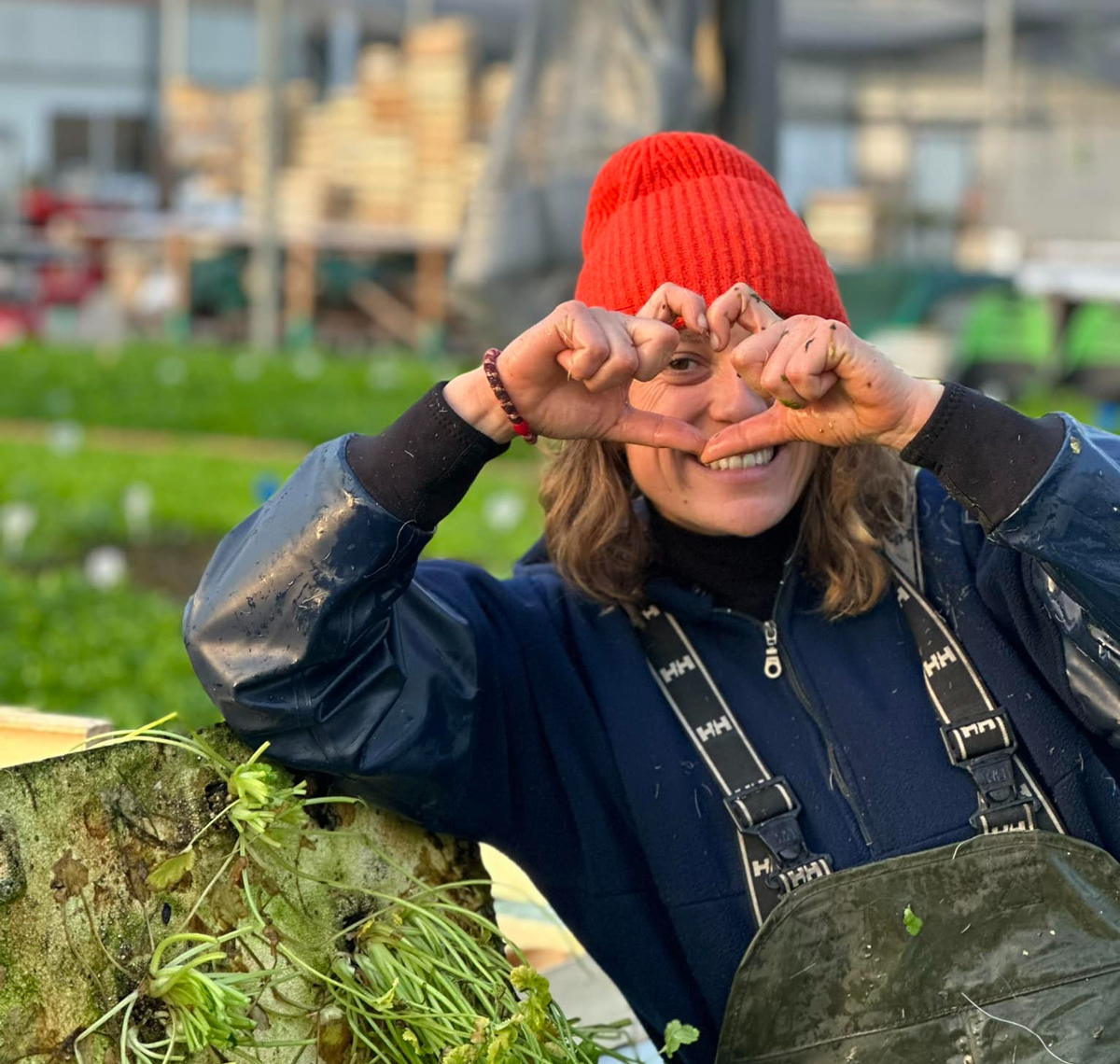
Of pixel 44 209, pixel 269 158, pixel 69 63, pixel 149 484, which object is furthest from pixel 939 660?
pixel 69 63

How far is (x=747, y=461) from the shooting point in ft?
7.24

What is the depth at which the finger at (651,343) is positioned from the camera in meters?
1.90

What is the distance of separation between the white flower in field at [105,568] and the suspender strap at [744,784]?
391 centimetres

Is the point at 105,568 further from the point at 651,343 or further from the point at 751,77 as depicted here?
the point at 651,343

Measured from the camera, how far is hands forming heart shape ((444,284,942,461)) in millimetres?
1899

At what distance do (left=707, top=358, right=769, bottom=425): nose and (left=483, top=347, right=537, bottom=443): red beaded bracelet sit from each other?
0.31 meters

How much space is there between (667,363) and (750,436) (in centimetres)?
16

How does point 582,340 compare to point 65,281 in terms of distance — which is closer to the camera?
point 582,340

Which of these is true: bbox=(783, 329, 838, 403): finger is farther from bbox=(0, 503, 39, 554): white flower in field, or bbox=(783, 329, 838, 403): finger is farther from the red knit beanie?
bbox=(0, 503, 39, 554): white flower in field

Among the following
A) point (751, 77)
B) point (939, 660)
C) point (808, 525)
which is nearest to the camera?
point (939, 660)

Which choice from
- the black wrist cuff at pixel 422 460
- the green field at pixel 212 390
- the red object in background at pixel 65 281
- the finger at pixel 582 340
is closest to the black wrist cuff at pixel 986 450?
the finger at pixel 582 340

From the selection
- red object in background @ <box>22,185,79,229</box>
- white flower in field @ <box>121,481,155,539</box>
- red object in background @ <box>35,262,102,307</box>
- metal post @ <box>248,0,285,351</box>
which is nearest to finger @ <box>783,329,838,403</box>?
white flower in field @ <box>121,481,155,539</box>

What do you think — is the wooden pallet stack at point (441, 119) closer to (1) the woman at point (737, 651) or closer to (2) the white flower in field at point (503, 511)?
(2) the white flower in field at point (503, 511)

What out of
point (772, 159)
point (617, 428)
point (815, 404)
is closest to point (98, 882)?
point (617, 428)
